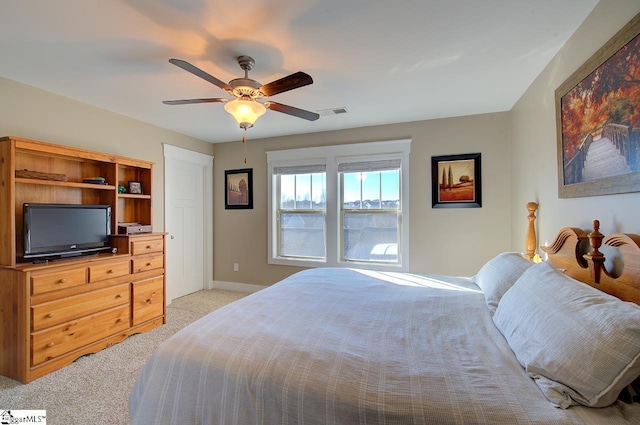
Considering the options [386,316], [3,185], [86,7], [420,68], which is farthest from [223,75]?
[386,316]

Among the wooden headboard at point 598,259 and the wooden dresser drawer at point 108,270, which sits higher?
→ the wooden headboard at point 598,259

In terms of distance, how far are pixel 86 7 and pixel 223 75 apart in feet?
3.16

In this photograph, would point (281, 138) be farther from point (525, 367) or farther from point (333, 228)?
point (525, 367)

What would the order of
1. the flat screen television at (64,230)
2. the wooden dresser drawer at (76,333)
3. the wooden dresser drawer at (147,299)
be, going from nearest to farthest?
the wooden dresser drawer at (76,333) < the flat screen television at (64,230) < the wooden dresser drawer at (147,299)

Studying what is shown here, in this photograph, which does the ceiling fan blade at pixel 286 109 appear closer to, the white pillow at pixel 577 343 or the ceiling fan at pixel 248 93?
the ceiling fan at pixel 248 93

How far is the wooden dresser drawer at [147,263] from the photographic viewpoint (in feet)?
10.4

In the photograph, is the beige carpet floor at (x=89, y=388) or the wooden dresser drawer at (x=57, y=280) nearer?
the beige carpet floor at (x=89, y=388)

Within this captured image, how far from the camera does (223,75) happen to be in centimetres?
250

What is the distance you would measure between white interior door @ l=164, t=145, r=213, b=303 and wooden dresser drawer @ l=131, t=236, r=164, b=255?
2.45 feet

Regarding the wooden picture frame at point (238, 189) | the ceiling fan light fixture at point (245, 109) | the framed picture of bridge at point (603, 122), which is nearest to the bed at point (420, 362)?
the framed picture of bridge at point (603, 122)

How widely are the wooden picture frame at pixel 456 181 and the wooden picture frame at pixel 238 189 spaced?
2.72 metres

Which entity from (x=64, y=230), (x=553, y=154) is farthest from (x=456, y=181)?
(x=64, y=230)

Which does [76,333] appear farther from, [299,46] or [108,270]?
[299,46]

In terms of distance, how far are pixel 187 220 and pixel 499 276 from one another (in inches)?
163
